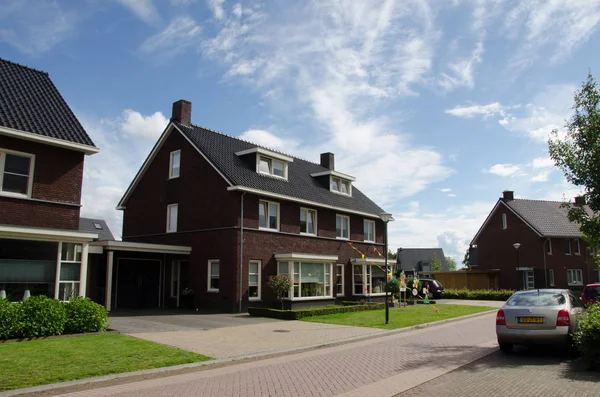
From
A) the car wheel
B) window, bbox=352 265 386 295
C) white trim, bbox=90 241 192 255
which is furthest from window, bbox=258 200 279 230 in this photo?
the car wheel

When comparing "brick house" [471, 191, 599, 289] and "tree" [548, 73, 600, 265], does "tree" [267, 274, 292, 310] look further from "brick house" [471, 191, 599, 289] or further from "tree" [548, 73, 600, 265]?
"brick house" [471, 191, 599, 289]

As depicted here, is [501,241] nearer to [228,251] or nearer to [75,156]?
[228,251]

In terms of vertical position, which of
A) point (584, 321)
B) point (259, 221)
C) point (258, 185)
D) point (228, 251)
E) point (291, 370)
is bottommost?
point (291, 370)

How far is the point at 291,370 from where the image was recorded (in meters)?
9.89

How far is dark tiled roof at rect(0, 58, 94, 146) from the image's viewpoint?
15.4m

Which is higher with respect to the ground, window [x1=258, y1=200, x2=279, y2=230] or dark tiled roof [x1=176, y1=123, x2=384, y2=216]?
dark tiled roof [x1=176, y1=123, x2=384, y2=216]

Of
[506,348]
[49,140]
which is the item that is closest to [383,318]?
[506,348]

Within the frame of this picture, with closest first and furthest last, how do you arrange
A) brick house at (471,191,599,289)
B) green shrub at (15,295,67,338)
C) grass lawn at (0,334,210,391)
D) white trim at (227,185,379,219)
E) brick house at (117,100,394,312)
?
grass lawn at (0,334,210,391)
green shrub at (15,295,67,338)
white trim at (227,185,379,219)
brick house at (117,100,394,312)
brick house at (471,191,599,289)

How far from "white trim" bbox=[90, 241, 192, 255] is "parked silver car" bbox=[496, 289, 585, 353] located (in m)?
15.6

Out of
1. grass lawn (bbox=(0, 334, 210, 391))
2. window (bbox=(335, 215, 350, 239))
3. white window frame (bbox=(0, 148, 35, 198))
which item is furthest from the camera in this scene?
window (bbox=(335, 215, 350, 239))

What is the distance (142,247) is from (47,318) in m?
9.35

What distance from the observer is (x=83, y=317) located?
536 inches

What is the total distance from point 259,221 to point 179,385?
1616 cm

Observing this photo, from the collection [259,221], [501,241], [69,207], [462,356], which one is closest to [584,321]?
[462,356]
